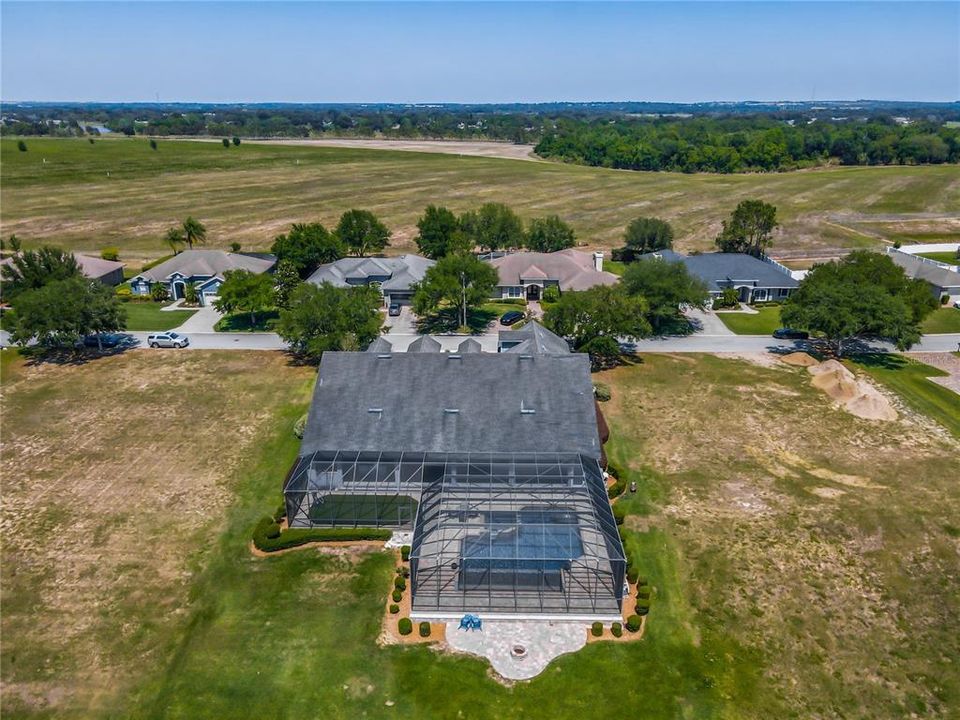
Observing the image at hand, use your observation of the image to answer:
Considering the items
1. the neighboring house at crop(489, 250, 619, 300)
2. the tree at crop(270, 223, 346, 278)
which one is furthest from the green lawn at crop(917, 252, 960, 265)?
the tree at crop(270, 223, 346, 278)

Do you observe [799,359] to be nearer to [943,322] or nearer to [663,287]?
[663,287]

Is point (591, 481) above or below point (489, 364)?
below

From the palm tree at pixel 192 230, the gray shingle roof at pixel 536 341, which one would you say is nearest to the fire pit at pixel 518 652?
the gray shingle roof at pixel 536 341

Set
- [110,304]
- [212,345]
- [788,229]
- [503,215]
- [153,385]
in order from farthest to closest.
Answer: [788,229] < [503,215] < [212,345] < [110,304] < [153,385]

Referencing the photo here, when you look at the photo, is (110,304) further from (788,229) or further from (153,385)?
(788,229)

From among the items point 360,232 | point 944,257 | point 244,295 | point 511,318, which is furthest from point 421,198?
point 944,257

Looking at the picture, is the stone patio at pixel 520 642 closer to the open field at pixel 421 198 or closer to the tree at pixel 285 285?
the tree at pixel 285 285

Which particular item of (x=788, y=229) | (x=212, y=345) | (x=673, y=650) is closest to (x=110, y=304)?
(x=212, y=345)
